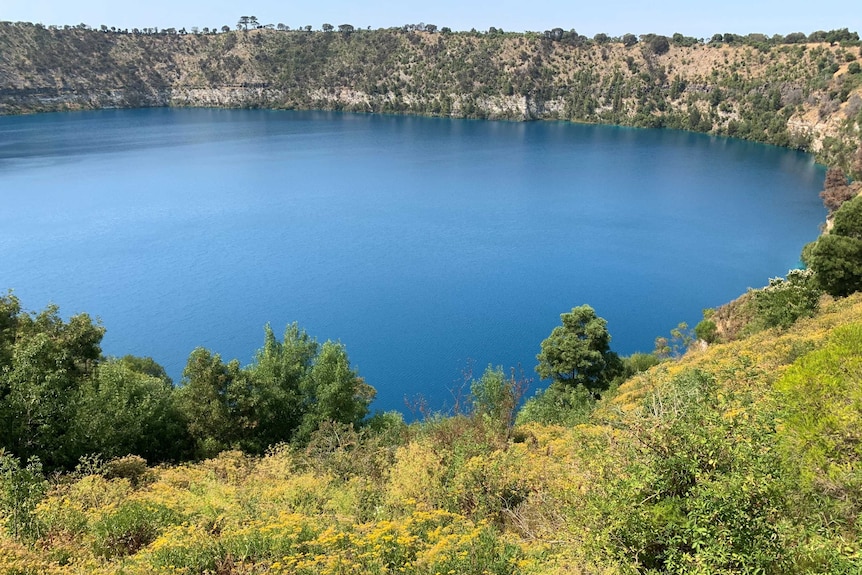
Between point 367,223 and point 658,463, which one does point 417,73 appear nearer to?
point 367,223

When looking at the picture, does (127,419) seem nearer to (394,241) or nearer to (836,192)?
(394,241)

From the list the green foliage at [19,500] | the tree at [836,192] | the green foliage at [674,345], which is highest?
the tree at [836,192]

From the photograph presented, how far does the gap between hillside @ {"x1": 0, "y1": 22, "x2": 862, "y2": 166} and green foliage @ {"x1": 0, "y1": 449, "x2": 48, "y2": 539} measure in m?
137

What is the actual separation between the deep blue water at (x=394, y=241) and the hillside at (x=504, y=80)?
96.5ft

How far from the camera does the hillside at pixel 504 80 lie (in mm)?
128000

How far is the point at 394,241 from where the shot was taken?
61312 millimetres

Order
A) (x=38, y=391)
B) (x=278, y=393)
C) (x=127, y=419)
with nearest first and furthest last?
(x=38, y=391), (x=127, y=419), (x=278, y=393)

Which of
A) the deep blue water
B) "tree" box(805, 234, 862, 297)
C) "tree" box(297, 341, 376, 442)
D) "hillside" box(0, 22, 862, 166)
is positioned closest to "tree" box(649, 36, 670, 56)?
"hillside" box(0, 22, 862, 166)

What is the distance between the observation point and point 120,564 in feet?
34.9

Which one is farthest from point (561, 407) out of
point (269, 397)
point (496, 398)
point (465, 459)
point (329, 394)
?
point (269, 397)

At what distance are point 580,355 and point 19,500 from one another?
25.1 metres

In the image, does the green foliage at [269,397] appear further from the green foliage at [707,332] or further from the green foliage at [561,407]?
the green foliage at [707,332]

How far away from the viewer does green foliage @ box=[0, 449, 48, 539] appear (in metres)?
11.5

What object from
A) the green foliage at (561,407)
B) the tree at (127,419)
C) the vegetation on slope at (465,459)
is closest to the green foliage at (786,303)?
the vegetation on slope at (465,459)
